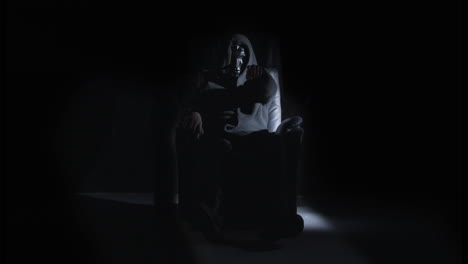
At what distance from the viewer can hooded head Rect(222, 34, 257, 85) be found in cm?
427

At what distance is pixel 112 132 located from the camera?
5.38 m

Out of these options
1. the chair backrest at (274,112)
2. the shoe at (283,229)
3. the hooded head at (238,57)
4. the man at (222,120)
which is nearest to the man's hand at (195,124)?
the man at (222,120)

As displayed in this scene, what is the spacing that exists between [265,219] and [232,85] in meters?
0.93

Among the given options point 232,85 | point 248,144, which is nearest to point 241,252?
point 248,144

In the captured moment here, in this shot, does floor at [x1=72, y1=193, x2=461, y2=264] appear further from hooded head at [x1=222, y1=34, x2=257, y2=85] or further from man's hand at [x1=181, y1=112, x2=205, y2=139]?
hooded head at [x1=222, y1=34, x2=257, y2=85]

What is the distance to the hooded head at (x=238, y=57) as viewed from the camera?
168 inches

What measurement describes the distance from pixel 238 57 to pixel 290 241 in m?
1.28

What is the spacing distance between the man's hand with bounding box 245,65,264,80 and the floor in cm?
103

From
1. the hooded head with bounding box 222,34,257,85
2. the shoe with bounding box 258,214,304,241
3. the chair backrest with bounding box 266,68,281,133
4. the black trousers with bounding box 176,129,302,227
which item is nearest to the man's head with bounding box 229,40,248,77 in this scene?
the hooded head with bounding box 222,34,257,85

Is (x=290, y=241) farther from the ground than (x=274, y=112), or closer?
closer

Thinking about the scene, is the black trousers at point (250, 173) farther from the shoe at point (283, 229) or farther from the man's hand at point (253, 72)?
the man's hand at point (253, 72)

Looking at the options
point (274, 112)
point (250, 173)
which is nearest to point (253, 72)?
point (274, 112)

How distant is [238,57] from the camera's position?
168 inches

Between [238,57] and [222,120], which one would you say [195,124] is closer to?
[222,120]
